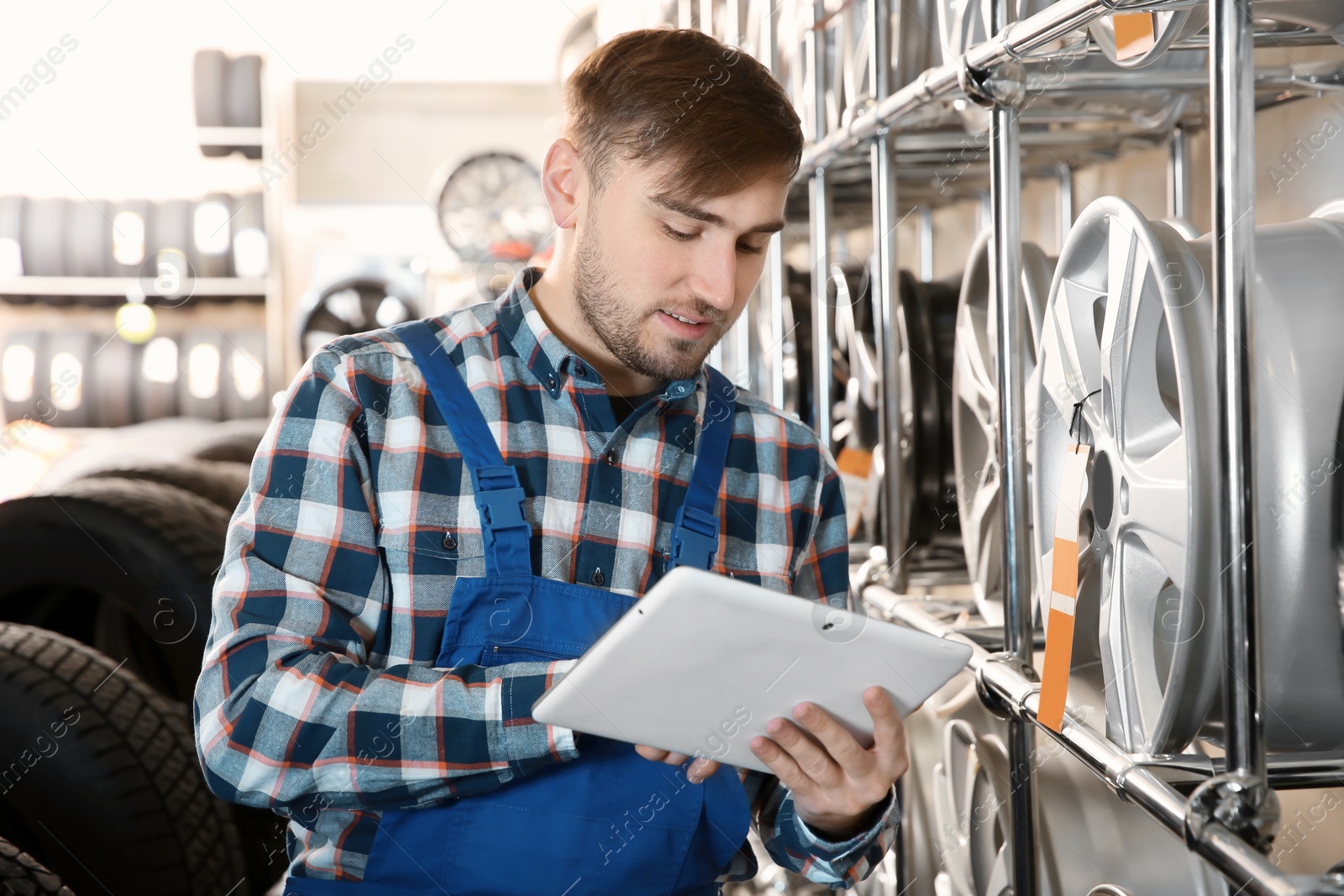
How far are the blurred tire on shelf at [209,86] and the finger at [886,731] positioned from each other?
6.44m

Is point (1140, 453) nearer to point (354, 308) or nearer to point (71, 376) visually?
point (354, 308)

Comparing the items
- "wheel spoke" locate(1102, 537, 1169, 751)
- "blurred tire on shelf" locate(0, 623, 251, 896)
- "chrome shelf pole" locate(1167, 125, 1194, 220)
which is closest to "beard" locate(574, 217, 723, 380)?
"wheel spoke" locate(1102, 537, 1169, 751)

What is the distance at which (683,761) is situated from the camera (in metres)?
1.03

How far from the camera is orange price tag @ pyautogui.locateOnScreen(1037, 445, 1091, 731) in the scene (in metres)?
1.03

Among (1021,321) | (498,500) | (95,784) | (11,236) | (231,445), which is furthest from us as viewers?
(11,236)

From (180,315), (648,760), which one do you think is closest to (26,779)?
(648,760)

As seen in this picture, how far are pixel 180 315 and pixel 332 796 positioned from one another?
652cm

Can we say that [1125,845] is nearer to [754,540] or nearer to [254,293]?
[754,540]

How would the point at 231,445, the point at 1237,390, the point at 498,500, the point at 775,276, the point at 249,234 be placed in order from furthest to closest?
1. the point at 249,234
2. the point at 231,445
3. the point at 775,276
4. the point at 498,500
5. the point at 1237,390

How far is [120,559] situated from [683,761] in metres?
1.37

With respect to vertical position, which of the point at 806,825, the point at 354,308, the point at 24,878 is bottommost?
the point at 24,878

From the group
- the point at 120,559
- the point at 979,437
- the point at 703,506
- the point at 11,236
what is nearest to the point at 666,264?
the point at 703,506

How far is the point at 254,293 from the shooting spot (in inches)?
258

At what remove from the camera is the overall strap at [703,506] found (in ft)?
3.95
